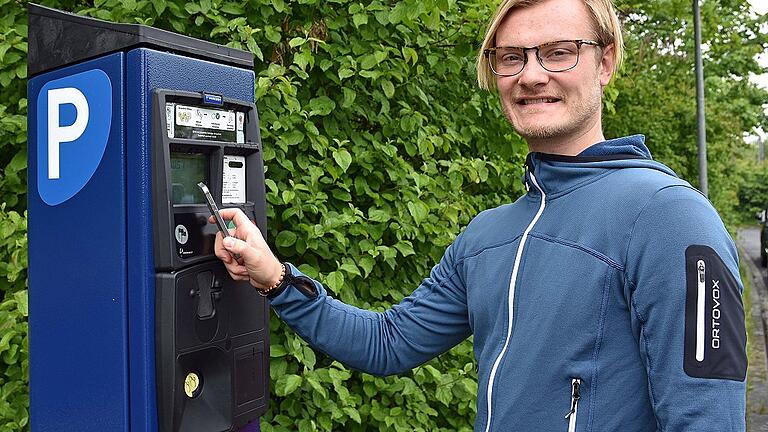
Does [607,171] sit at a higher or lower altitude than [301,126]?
lower

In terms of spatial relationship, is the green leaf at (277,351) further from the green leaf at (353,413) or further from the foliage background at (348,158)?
the green leaf at (353,413)

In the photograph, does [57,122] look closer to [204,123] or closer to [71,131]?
[71,131]

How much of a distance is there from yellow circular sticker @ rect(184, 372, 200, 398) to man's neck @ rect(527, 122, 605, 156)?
0.99 m

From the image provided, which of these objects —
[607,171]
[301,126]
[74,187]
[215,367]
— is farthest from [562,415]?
[301,126]

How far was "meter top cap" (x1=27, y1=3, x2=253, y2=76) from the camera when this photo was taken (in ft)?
6.04

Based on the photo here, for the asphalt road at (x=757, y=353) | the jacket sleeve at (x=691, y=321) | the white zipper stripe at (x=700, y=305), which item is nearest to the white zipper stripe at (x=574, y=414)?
the jacket sleeve at (x=691, y=321)

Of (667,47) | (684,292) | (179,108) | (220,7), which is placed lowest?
(684,292)

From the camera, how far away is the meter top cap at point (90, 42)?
1.84 meters

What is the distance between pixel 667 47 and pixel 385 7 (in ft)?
36.5

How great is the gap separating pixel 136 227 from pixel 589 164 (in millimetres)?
1013

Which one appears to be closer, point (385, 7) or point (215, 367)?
point (215, 367)

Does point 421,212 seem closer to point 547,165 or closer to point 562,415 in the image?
point 547,165

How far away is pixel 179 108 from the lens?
188 centimetres

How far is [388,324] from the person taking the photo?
6.67ft
